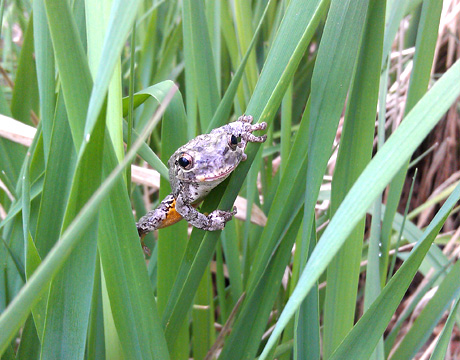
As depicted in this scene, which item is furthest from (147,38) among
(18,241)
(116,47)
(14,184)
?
(116,47)

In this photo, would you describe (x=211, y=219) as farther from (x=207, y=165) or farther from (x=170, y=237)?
(x=170, y=237)

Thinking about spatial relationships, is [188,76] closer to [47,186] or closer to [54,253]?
[47,186]

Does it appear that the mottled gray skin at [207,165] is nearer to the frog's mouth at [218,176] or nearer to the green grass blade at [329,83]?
the frog's mouth at [218,176]

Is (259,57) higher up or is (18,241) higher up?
(259,57)

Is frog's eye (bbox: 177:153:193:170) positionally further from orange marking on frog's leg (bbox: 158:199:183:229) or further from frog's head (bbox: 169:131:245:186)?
orange marking on frog's leg (bbox: 158:199:183:229)

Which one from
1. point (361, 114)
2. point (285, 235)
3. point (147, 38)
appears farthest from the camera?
point (147, 38)

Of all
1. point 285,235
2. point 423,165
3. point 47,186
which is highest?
point 47,186

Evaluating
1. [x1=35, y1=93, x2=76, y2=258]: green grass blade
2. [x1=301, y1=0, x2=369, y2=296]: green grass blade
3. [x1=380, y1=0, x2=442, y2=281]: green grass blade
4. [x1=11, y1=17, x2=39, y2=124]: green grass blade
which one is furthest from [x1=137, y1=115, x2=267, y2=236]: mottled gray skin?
[x1=11, y1=17, x2=39, y2=124]: green grass blade
